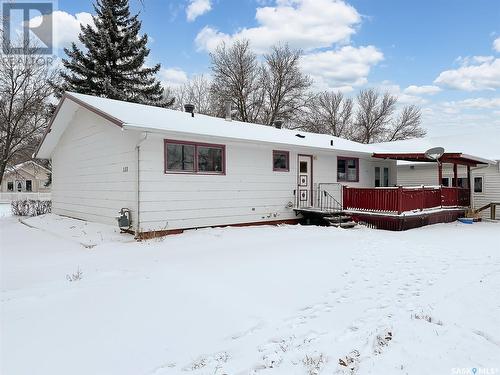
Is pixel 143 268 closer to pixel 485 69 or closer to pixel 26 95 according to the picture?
pixel 26 95

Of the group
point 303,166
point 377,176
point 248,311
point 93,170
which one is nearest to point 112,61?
point 93,170

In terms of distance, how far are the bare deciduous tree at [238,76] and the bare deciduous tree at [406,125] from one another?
1827 cm

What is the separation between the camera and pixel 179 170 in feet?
33.8

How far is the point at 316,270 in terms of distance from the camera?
20.8 feet

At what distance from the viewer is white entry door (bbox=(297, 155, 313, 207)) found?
13734mm

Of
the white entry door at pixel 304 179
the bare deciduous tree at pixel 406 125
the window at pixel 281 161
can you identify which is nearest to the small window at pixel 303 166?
the white entry door at pixel 304 179

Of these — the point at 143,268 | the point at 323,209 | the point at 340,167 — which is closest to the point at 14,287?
the point at 143,268

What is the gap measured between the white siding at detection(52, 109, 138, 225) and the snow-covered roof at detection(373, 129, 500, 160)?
42.9ft

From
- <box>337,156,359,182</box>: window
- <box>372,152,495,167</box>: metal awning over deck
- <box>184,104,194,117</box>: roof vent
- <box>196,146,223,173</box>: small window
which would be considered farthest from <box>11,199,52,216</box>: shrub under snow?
<box>372,152,495,167</box>: metal awning over deck

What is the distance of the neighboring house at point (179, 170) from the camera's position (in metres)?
9.71

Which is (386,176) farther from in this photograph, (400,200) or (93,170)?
(93,170)

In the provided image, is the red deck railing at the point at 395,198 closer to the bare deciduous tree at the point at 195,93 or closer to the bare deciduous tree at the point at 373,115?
the bare deciduous tree at the point at 373,115

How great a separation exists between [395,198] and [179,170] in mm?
7554

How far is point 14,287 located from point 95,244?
3.53 metres
